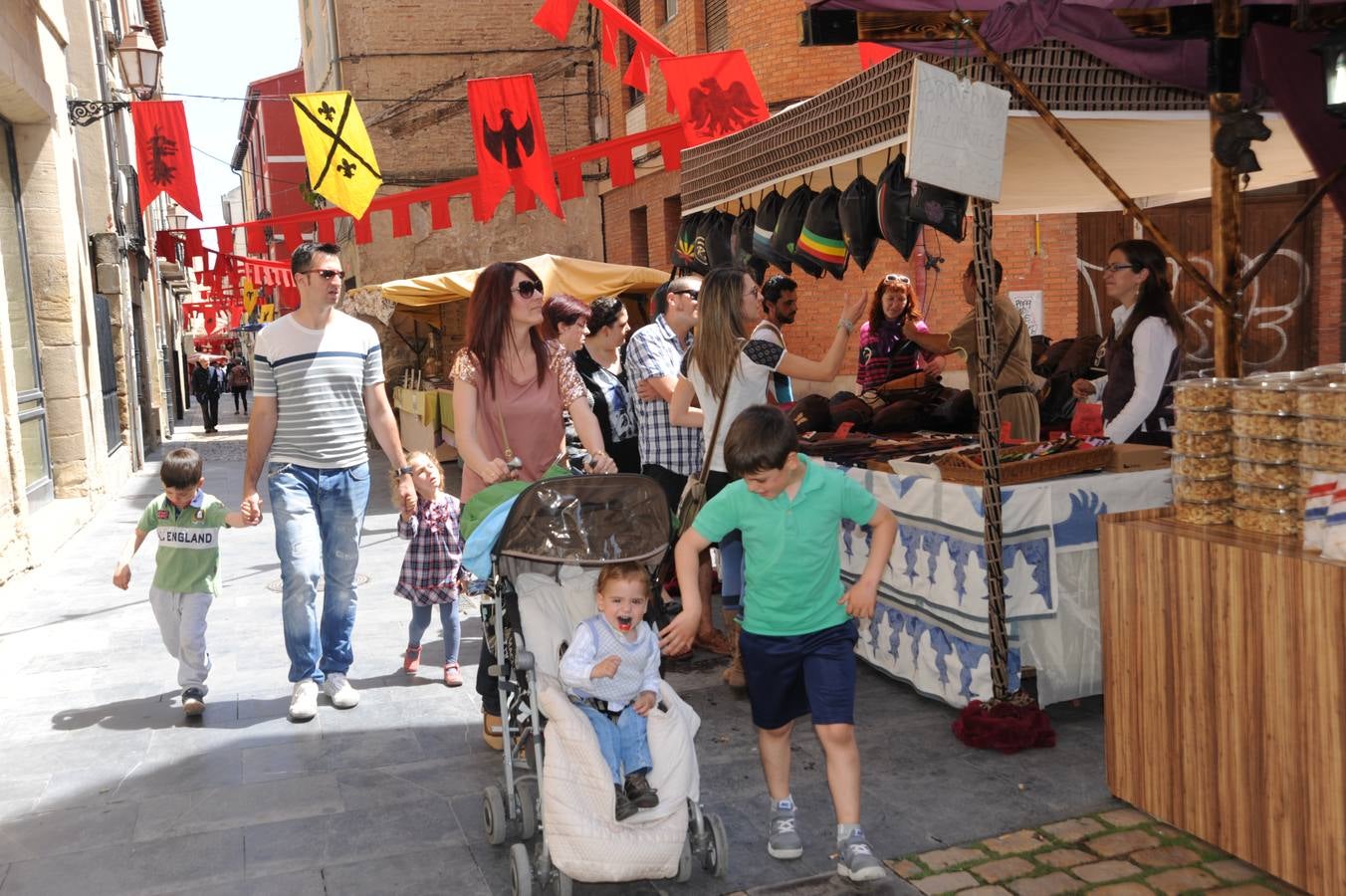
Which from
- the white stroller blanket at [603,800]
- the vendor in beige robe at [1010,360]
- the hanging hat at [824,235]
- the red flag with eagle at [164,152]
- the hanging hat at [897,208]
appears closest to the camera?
the white stroller blanket at [603,800]

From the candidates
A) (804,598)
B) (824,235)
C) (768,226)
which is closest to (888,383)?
(824,235)

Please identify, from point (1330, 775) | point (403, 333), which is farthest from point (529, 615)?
point (403, 333)

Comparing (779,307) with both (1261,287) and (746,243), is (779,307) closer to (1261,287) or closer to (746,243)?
(746,243)

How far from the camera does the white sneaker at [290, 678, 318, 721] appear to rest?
523 cm

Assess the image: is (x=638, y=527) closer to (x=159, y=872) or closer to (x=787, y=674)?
(x=787, y=674)

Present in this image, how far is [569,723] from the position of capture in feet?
11.2

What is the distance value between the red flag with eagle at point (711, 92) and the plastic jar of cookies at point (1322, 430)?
7775 millimetres

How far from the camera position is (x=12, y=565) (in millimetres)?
8242

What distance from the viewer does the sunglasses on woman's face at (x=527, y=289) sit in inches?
183

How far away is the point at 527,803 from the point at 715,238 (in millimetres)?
5271

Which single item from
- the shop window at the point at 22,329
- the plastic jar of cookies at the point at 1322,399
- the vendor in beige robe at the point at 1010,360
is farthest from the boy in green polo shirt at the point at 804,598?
the shop window at the point at 22,329

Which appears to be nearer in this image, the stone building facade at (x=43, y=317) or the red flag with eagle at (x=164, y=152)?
the stone building facade at (x=43, y=317)

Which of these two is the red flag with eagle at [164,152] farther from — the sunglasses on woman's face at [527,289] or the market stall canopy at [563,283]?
the sunglasses on woman's face at [527,289]

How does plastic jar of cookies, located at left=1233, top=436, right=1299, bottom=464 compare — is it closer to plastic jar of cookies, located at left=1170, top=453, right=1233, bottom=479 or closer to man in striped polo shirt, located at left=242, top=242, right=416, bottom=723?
plastic jar of cookies, located at left=1170, top=453, right=1233, bottom=479
